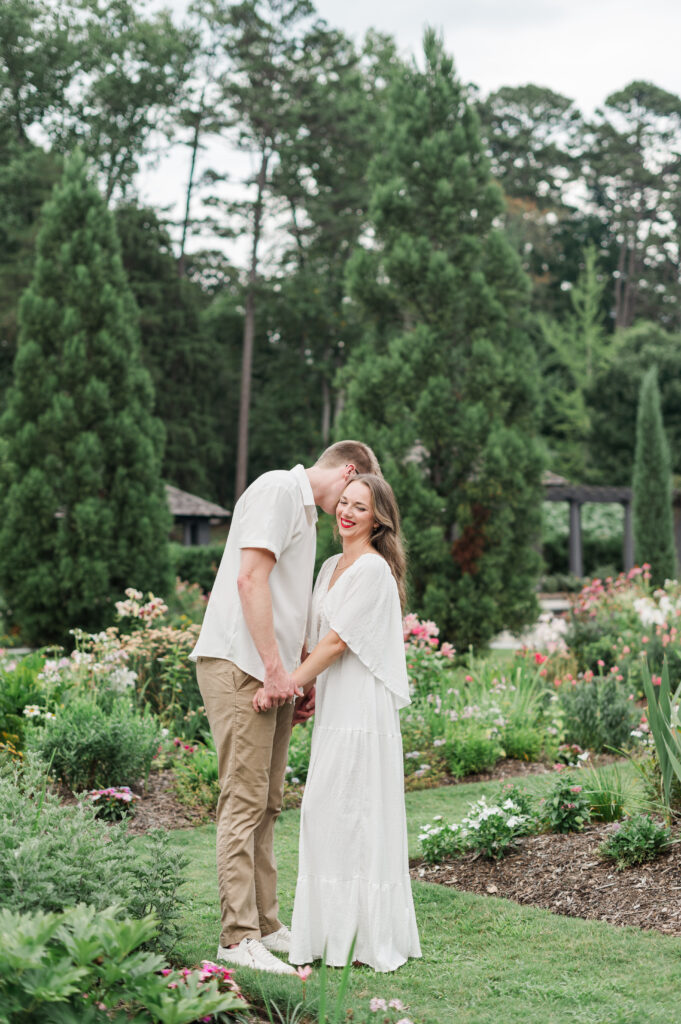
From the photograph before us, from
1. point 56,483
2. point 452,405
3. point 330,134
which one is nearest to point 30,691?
point 56,483

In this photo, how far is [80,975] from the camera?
2014mm

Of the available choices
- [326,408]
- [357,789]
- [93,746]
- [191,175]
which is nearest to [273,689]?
[357,789]

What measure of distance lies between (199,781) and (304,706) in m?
2.13

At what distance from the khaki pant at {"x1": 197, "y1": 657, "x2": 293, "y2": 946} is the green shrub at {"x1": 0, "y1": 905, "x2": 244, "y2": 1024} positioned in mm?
907

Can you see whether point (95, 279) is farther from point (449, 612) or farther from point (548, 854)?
point (548, 854)

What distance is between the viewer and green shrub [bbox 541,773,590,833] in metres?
4.32

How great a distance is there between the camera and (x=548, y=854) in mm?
4180

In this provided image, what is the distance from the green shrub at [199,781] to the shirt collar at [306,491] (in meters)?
2.47

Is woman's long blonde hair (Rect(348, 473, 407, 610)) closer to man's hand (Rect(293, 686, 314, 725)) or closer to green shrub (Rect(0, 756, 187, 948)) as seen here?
man's hand (Rect(293, 686, 314, 725))

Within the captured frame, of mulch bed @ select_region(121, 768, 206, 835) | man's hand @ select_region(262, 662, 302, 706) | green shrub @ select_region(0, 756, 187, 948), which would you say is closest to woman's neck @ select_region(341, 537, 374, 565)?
man's hand @ select_region(262, 662, 302, 706)

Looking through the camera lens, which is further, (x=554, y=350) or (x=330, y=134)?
(x=554, y=350)

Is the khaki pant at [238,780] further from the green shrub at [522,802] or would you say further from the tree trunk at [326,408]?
the tree trunk at [326,408]

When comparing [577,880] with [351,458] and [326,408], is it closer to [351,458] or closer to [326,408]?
[351,458]

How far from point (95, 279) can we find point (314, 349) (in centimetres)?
2244
